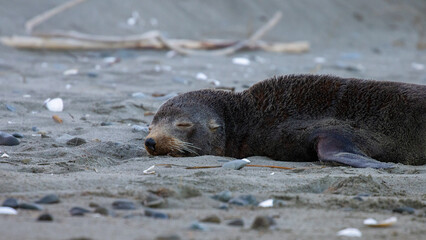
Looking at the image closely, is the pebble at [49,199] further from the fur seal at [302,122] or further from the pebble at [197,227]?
the fur seal at [302,122]

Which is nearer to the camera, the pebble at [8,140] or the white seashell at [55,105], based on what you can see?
the pebble at [8,140]

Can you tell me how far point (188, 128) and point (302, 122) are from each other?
964 millimetres

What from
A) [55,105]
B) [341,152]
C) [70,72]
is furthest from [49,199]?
[70,72]

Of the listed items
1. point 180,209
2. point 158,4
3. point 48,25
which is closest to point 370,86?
point 180,209

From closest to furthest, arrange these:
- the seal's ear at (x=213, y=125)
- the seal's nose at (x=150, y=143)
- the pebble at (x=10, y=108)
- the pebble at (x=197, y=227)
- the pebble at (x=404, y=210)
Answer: the pebble at (x=197, y=227) < the pebble at (x=404, y=210) < the seal's nose at (x=150, y=143) < the seal's ear at (x=213, y=125) < the pebble at (x=10, y=108)

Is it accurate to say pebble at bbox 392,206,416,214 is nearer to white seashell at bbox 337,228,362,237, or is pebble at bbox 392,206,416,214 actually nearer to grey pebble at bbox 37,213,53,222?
white seashell at bbox 337,228,362,237

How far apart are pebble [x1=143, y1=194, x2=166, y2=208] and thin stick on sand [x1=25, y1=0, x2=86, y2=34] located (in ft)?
29.2

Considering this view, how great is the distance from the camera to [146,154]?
5.53 meters

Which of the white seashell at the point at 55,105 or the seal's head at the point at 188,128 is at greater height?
the white seashell at the point at 55,105

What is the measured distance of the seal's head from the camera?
564 centimetres

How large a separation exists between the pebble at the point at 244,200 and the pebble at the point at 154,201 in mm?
365

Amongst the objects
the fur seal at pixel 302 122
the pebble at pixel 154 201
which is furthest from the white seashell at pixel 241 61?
the pebble at pixel 154 201

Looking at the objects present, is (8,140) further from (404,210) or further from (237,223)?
(404,210)

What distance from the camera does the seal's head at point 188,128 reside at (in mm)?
5637
